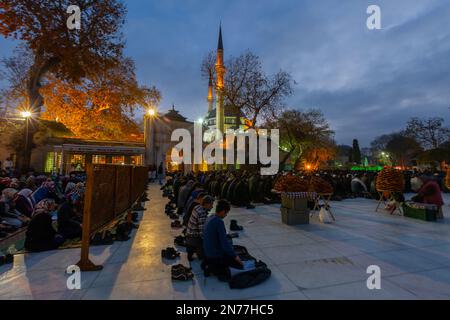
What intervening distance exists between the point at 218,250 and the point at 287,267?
133 centimetres

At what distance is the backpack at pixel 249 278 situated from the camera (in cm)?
331

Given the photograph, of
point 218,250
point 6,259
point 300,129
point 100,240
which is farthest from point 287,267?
point 300,129

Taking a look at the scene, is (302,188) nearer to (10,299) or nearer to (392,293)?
(392,293)

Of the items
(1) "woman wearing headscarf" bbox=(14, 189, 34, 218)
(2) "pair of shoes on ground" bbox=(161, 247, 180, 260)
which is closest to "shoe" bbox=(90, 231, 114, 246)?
(2) "pair of shoes on ground" bbox=(161, 247, 180, 260)

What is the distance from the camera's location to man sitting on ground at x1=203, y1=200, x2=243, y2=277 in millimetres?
3619

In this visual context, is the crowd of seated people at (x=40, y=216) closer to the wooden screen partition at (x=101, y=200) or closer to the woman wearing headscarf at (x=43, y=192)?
the woman wearing headscarf at (x=43, y=192)

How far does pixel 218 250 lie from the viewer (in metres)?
3.71

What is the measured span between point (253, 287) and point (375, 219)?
6.54 metres

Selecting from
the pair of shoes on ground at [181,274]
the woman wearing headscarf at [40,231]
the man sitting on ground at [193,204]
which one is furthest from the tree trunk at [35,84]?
the pair of shoes on ground at [181,274]

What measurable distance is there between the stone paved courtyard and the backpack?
0.26ft

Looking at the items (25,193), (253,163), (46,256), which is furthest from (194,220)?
(253,163)

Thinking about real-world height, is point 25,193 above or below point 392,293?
above

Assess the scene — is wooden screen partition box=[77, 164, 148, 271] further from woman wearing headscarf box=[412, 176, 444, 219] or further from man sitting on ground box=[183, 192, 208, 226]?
woman wearing headscarf box=[412, 176, 444, 219]

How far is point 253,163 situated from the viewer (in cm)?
2947
